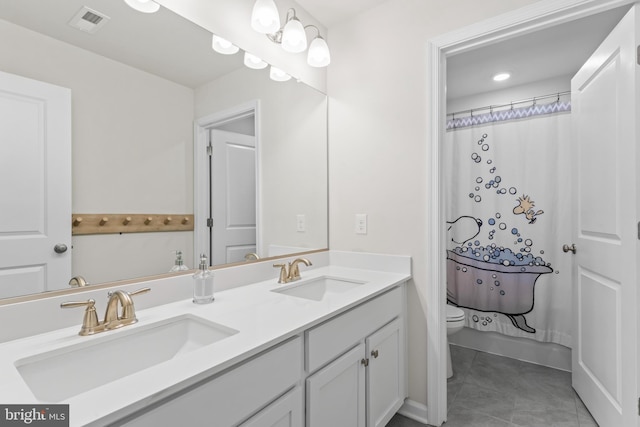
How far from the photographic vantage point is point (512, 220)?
8.59 ft

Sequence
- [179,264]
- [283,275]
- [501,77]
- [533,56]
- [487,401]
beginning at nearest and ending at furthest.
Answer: [179,264] < [283,275] < [487,401] < [533,56] < [501,77]

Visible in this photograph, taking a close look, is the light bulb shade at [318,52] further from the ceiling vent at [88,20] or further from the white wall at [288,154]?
Result: the ceiling vent at [88,20]

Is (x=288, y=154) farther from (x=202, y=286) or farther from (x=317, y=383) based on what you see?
(x=317, y=383)

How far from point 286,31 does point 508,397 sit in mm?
2488

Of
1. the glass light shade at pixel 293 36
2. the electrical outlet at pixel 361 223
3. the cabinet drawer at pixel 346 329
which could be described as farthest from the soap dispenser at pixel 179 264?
the glass light shade at pixel 293 36

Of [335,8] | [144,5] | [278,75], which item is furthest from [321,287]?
[335,8]

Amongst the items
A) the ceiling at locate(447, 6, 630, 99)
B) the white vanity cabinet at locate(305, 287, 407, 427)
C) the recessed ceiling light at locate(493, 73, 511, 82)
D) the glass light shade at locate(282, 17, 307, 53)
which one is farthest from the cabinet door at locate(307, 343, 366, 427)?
the recessed ceiling light at locate(493, 73, 511, 82)

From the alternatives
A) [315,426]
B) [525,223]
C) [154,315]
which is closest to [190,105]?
[154,315]

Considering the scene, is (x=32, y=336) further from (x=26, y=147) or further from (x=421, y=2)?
(x=421, y=2)

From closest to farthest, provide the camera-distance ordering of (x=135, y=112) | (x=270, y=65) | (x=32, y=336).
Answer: (x=32, y=336) < (x=135, y=112) < (x=270, y=65)

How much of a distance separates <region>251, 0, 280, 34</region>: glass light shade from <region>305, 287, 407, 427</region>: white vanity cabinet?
1344mm

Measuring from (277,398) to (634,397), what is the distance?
1.59m

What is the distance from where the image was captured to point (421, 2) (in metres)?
1.74

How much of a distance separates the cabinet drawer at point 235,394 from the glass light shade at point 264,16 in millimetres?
1380
